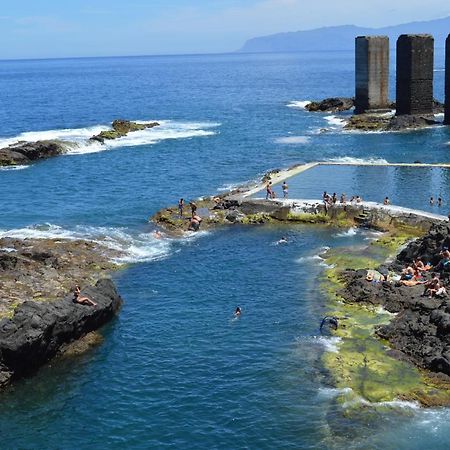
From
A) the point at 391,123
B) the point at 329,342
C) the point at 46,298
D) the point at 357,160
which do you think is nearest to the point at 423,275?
the point at 329,342

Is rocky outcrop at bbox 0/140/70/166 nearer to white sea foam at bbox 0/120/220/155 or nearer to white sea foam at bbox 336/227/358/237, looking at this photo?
white sea foam at bbox 0/120/220/155

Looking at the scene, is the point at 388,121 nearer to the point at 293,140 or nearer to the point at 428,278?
the point at 293,140

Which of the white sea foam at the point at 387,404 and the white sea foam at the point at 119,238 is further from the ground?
the white sea foam at the point at 119,238

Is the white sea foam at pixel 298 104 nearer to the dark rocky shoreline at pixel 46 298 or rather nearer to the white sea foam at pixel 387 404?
the dark rocky shoreline at pixel 46 298

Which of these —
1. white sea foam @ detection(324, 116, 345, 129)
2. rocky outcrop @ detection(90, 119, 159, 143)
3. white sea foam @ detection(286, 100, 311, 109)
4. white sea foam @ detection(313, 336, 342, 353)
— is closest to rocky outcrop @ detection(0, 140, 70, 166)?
rocky outcrop @ detection(90, 119, 159, 143)

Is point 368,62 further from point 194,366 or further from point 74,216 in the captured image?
Answer: point 194,366

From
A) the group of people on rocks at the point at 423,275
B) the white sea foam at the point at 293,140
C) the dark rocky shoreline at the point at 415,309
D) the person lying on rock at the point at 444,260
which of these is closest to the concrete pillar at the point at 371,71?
the white sea foam at the point at 293,140
